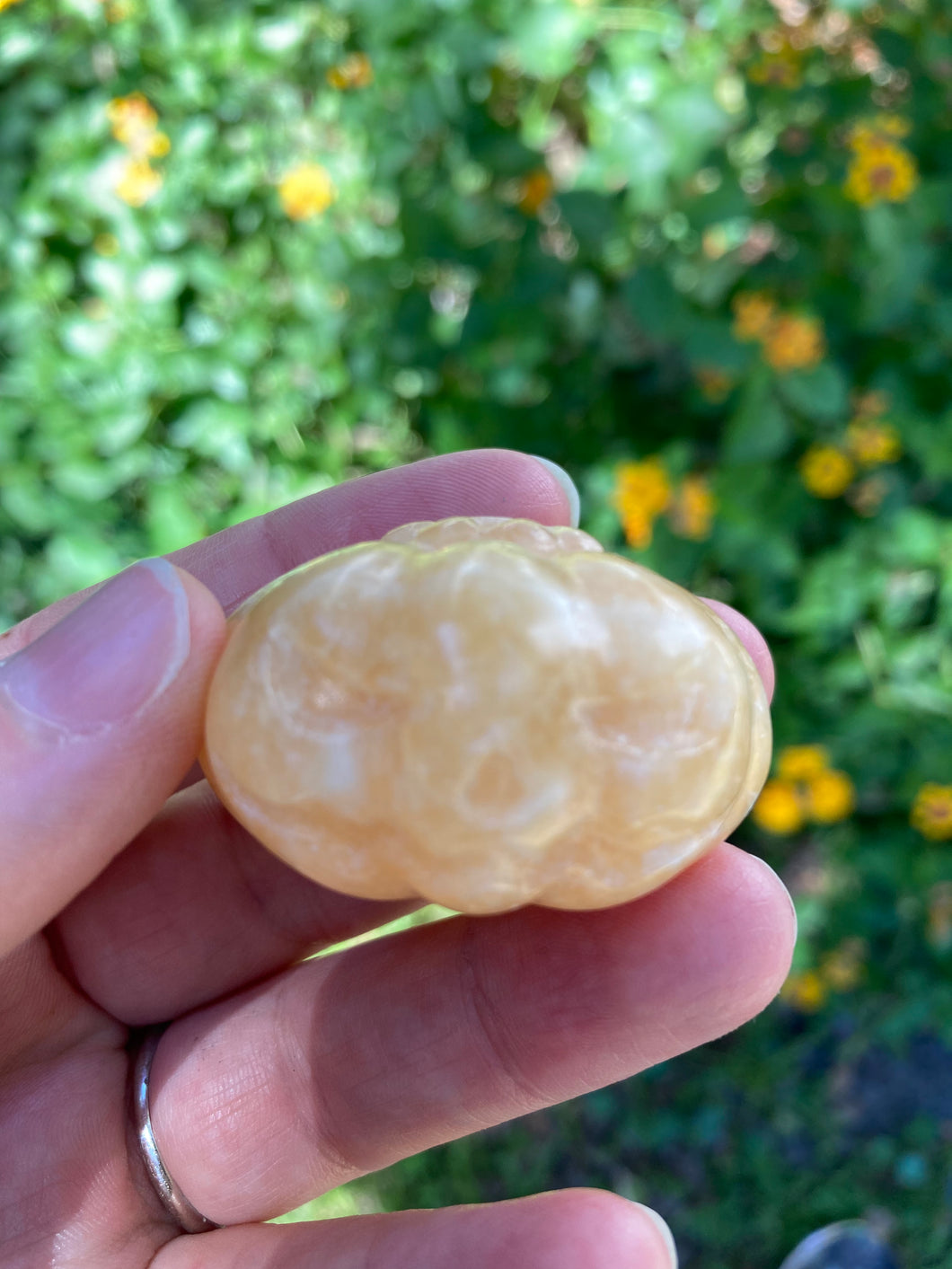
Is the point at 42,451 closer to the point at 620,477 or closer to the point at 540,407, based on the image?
the point at 540,407

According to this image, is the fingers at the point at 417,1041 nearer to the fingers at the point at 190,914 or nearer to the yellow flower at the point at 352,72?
the fingers at the point at 190,914

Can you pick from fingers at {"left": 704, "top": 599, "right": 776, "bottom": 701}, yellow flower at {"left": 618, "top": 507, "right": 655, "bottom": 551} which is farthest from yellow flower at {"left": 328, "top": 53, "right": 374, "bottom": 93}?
fingers at {"left": 704, "top": 599, "right": 776, "bottom": 701}

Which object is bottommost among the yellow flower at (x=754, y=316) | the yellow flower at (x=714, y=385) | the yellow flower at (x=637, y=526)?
the yellow flower at (x=637, y=526)

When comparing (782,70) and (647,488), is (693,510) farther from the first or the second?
(782,70)

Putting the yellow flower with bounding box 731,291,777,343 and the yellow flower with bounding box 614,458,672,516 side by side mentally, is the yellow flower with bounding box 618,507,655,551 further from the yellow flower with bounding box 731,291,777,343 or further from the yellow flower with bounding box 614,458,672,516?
the yellow flower with bounding box 731,291,777,343

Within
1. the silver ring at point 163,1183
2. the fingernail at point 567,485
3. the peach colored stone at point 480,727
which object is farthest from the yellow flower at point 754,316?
the silver ring at point 163,1183

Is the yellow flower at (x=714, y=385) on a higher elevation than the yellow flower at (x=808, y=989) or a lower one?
higher

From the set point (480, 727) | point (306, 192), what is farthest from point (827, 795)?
point (306, 192)

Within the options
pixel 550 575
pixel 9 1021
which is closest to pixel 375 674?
pixel 550 575
